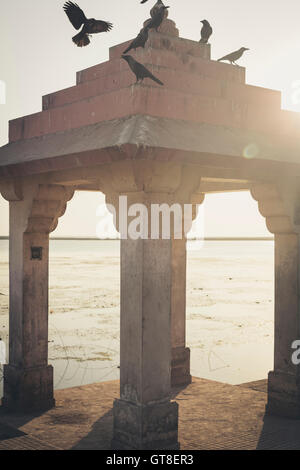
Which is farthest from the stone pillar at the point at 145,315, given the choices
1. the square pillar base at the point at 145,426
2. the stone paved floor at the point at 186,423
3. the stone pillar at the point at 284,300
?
the stone pillar at the point at 284,300

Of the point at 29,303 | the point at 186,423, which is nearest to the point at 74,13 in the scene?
the point at 29,303

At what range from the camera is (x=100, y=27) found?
767cm

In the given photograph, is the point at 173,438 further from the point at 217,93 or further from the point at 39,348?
the point at 217,93

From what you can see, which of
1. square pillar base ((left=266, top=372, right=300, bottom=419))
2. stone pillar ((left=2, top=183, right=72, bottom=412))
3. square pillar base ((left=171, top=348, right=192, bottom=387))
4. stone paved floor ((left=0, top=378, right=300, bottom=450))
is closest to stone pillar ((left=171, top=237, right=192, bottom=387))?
square pillar base ((left=171, top=348, right=192, bottom=387))

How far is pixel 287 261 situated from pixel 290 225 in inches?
21.3

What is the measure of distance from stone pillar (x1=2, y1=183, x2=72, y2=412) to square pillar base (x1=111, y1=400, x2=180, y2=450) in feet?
7.43

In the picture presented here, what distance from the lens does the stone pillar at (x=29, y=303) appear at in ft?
27.7

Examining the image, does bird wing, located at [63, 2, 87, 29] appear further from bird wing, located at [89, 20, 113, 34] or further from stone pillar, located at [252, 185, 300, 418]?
stone pillar, located at [252, 185, 300, 418]

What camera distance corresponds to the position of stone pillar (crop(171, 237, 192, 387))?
10016 millimetres

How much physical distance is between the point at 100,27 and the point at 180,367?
18.4ft

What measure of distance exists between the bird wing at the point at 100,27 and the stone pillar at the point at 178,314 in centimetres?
378

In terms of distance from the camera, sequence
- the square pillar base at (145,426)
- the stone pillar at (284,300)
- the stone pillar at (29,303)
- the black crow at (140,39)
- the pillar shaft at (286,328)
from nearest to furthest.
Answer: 1. the square pillar base at (145,426)
2. the black crow at (140,39)
3. the stone pillar at (284,300)
4. the pillar shaft at (286,328)
5. the stone pillar at (29,303)

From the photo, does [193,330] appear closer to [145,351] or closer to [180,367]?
[180,367]

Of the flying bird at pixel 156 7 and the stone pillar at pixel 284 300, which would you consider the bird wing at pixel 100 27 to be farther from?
the stone pillar at pixel 284 300
